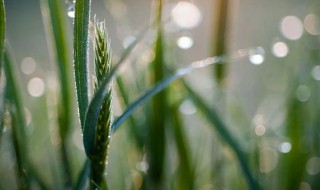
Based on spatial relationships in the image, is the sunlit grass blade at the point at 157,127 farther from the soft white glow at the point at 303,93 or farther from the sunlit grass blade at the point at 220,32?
the soft white glow at the point at 303,93

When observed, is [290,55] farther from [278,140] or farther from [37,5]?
[37,5]

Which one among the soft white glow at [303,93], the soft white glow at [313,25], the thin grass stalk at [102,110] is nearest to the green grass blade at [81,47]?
the thin grass stalk at [102,110]

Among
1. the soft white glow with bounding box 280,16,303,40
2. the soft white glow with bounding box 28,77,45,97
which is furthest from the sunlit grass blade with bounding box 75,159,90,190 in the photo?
the soft white glow with bounding box 280,16,303,40

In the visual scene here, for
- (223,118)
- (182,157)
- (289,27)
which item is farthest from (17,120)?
(289,27)

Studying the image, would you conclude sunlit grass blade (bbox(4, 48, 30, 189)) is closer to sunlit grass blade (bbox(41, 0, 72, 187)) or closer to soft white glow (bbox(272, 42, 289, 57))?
sunlit grass blade (bbox(41, 0, 72, 187))

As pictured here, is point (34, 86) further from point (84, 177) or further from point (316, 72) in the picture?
point (84, 177)

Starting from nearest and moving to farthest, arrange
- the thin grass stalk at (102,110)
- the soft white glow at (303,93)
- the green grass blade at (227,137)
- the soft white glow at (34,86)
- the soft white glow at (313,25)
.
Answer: the thin grass stalk at (102,110) → the green grass blade at (227,137) → the soft white glow at (303,93) → the soft white glow at (313,25) → the soft white glow at (34,86)
